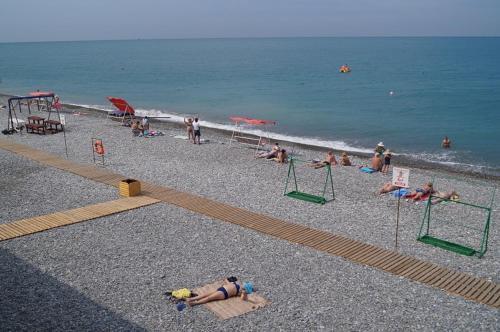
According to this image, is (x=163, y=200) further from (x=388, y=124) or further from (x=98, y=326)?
(x=388, y=124)

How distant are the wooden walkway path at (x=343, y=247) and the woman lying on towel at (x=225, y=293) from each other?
2.63 meters

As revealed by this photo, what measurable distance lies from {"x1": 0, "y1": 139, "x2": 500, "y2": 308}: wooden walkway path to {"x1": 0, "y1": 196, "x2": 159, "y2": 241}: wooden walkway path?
0.88 m

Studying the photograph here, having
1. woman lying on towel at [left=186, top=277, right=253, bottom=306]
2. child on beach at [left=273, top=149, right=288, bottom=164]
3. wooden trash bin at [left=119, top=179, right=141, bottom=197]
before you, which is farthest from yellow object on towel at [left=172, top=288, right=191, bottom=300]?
child on beach at [left=273, top=149, right=288, bottom=164]

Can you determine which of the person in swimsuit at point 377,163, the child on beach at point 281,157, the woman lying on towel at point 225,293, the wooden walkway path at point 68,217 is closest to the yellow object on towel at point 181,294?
A: the woman lying on towel at point 225,293

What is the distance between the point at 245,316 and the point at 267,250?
8.99ft

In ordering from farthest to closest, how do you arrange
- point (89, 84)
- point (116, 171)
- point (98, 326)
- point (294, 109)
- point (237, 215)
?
point (89, 84) → point (294, 109) → point (116, 171) → point (237, 215) → point (98, 326)

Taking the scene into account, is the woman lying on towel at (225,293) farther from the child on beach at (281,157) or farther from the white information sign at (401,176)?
the child on beach at (281,157)

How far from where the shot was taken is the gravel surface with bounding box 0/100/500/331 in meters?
7.91

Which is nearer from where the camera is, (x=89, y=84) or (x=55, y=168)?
(x=55, y=168)

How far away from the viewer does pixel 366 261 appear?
1012 cm

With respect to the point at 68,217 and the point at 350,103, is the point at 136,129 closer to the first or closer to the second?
the point at 68,217

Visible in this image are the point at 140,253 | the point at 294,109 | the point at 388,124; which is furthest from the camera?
the point at 294,109

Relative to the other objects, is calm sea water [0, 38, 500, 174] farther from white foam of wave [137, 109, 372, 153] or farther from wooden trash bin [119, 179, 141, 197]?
wooden trash bin [119, 179, 141, 197]

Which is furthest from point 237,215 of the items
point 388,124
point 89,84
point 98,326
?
point 89,84
